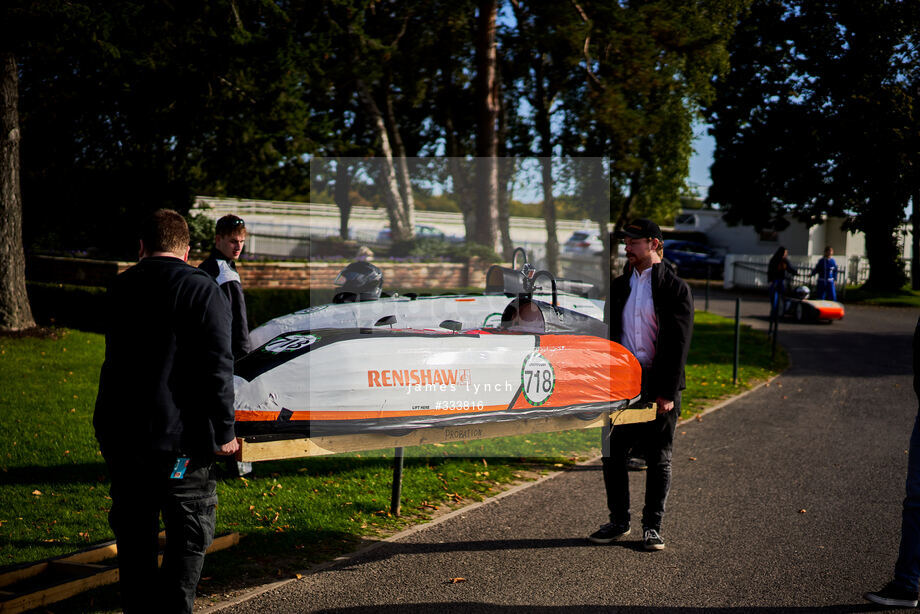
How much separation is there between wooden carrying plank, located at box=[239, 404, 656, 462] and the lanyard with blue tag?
2.00ft

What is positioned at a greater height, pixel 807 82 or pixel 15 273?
pixel 807 82

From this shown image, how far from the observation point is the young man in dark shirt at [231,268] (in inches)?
234

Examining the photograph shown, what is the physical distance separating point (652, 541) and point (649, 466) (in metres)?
0.47

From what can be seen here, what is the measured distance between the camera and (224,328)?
133 inches

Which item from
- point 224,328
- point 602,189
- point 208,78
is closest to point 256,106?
point 208,78

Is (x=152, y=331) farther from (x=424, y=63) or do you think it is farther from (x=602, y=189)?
(x=424, y=63)

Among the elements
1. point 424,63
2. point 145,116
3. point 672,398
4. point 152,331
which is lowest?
point 672,398

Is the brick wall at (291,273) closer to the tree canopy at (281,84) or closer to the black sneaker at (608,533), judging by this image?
the tree canopy at (281,84)

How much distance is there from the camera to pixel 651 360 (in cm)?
550

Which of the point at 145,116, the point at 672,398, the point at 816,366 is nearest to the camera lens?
the point at 672,398

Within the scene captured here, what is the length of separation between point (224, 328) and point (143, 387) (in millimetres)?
400

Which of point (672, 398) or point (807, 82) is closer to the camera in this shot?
point (672, 398)

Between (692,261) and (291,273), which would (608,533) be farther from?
(692,261)

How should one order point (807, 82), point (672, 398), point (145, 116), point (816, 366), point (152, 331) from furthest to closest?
point (807, 82) < point (145, 116) < point (816, 366) < point (672, 398) < point (152, 331)
